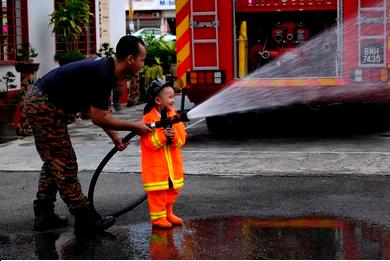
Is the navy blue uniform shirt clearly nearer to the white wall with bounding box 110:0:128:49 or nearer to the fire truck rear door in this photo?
the fire truck rear door

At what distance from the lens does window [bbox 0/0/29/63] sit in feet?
46.0

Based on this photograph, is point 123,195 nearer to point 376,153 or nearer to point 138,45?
point 138,45

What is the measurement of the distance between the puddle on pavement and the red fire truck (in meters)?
4.57

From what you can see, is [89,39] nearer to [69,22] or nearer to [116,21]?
[116,21]

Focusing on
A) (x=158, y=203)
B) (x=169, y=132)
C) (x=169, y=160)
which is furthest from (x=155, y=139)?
(x=158, y=203)

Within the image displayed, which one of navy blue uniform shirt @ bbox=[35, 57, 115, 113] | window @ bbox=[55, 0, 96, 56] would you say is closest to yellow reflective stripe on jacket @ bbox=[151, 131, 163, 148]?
navy blue uniform shirt @ bbox=[35, 57, 115, 113]

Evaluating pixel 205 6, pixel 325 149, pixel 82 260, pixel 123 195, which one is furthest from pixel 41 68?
pixel 82 260

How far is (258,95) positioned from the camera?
10.7m

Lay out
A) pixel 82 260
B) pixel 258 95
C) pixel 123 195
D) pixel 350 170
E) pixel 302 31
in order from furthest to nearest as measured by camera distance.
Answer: pixel 302 31, pixel 258 95, pixel 350 170, pixel 123 195, pixel 82 260

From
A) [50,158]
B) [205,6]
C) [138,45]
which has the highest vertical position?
[205,6]

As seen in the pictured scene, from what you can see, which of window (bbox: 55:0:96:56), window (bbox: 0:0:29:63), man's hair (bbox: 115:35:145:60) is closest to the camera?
man's hair (bbox: 115:35:145:60)

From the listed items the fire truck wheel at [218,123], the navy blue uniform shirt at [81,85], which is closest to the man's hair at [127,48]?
the navy blue uniform shirt at [81,85]

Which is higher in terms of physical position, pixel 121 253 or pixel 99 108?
pixel 99 108

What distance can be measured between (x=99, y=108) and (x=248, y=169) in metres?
3.43
